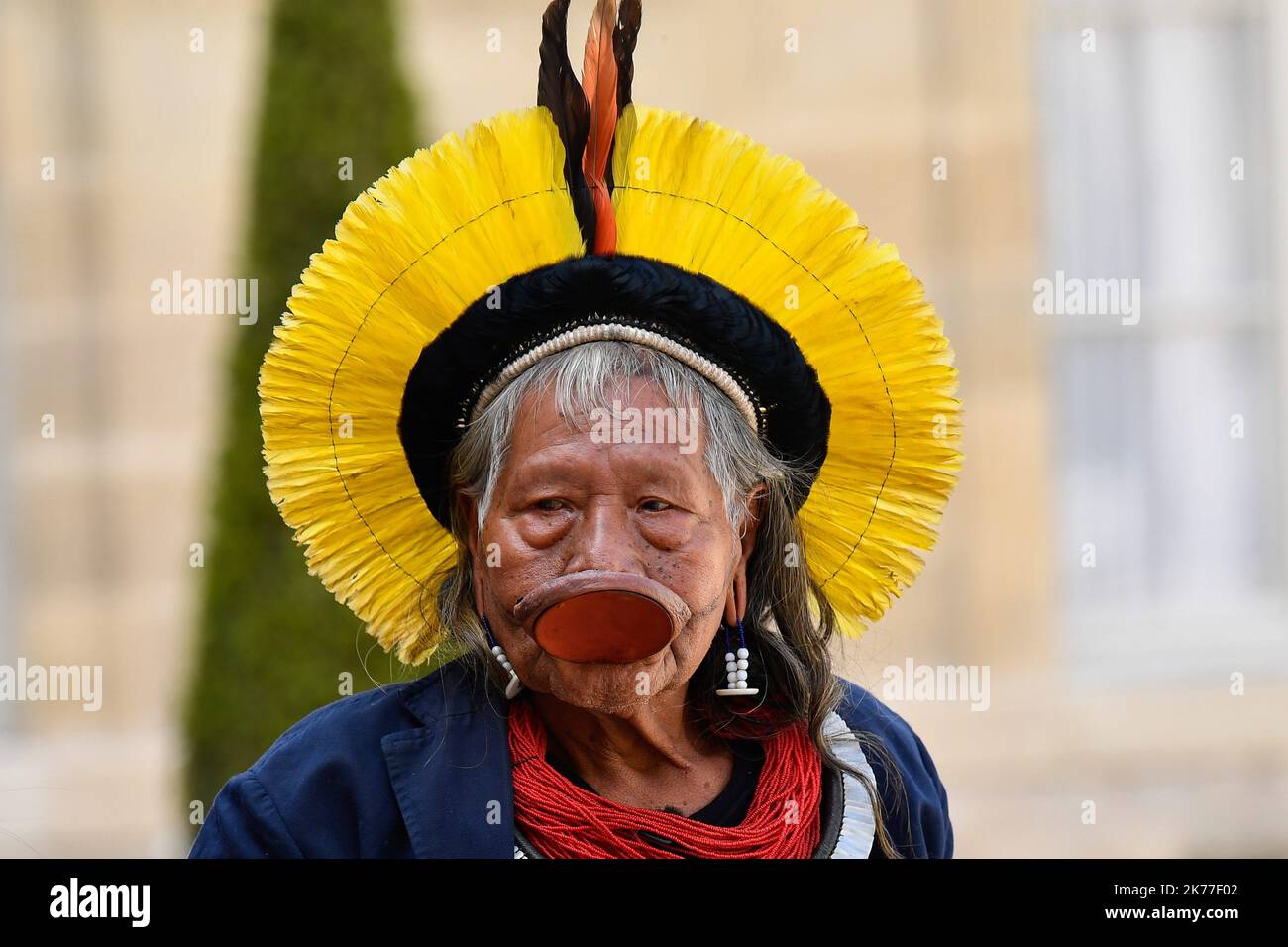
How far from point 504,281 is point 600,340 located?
158 mm

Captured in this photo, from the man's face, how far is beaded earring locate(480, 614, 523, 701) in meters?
0.05

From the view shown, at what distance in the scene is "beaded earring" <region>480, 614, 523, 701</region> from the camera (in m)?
2.14

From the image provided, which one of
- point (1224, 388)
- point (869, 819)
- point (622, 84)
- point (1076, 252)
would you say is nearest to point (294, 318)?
point (622, 84)

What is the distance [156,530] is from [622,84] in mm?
4048

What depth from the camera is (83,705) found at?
18.8 feet

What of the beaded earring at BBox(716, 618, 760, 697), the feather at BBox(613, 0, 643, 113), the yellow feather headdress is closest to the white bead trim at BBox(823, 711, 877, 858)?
the beaded earring at BBox(716, 618, 760, 697)

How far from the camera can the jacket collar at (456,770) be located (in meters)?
2.04

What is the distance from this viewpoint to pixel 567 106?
7.09 ft

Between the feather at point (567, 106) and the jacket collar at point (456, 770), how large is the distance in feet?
2.16
